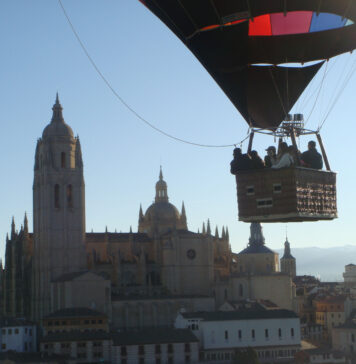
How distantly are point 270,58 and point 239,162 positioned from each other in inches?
87.4

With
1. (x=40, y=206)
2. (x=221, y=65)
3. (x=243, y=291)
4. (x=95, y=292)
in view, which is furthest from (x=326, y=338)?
(x=221, y=65)

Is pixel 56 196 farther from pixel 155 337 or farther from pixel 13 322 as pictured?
pixel 155 337

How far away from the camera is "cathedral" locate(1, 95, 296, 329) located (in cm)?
6275

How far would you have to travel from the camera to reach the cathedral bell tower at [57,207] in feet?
209

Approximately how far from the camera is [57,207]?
65.1 metres

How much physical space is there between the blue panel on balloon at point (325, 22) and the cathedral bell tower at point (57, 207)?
49.7 meters

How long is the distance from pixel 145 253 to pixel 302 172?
53.9m

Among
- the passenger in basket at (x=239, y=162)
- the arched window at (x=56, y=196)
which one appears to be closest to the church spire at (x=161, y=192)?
the arched window at (x=56, y=196)

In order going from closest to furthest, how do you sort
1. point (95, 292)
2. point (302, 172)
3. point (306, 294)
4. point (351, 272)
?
point (302, 172), point (95, 292), point (306, 294), point (351, 272)

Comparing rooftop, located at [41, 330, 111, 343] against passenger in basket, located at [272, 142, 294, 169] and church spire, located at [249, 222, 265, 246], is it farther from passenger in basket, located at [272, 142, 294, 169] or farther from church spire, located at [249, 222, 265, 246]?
passenger in basket, located at [272, 142, 294, 169]

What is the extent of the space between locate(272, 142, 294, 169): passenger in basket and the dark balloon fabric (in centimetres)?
118

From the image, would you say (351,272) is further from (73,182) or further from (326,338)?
(73,182)

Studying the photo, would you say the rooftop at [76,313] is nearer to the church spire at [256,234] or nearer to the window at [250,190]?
the church spire at [256,234]

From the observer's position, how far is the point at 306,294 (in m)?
81.2
